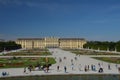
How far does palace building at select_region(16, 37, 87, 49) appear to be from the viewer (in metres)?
138

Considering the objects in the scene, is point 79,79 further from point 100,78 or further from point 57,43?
point 57,43

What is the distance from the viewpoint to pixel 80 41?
142m

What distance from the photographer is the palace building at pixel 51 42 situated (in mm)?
137500

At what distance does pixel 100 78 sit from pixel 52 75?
3.42 m

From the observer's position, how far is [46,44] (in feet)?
451

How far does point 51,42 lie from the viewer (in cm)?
13700

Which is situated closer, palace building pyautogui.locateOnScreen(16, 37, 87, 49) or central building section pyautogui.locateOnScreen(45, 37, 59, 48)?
central building section pyautogui.locateOnScreen(45, 37, 59, 48)

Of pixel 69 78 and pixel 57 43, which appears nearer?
pixel 69 78

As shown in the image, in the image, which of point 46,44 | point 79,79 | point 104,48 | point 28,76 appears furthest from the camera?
point 46,44

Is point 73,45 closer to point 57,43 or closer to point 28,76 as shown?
point 57,43

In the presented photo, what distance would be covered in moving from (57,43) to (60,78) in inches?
4736

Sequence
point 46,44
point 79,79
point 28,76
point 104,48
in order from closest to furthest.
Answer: point 79,79 → point 28,76 → point 104,48 → point 46,44

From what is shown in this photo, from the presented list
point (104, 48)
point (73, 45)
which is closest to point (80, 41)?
point (73, 45)

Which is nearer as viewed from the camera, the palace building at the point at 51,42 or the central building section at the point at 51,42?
the central building section at the point at 51,42
